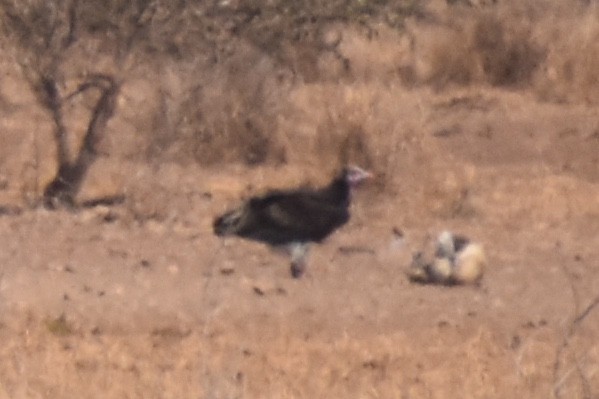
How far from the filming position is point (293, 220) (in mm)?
10422

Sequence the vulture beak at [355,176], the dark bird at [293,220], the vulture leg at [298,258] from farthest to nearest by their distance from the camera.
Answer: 1. the vulture beak at [355,176]
2. the dark bird at [293,220]
3. the vulture leg at [298,258]

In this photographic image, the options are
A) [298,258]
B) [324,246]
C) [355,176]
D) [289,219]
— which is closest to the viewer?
[298,258]

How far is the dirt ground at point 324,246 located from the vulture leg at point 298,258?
104mm

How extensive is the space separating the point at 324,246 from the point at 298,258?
2.10ft

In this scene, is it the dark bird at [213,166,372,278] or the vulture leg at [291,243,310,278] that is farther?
the dark bird at [213,166,372,278]

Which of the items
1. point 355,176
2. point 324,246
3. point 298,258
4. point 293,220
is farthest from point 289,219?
point 355,176

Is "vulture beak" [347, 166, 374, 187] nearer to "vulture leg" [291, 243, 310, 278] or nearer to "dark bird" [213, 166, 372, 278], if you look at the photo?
Answer: "dark bird" [213, 166, 372, 278]

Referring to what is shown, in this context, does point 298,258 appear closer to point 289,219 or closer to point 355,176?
point 289,219

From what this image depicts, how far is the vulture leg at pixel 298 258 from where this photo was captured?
10092mm

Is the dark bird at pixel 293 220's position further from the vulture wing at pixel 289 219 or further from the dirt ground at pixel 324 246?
the dirt ground at pixel 324 246

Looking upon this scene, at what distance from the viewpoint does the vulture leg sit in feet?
33.1

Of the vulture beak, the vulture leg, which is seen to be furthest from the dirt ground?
the vulture beak

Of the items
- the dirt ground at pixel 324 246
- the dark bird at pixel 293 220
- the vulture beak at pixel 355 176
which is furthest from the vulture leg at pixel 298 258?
the vulture beak at pixel 355 176

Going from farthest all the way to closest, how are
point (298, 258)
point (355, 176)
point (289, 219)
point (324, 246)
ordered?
point (355, 176) < point (324, 246) < point (289, 219) < point (298, 258)
